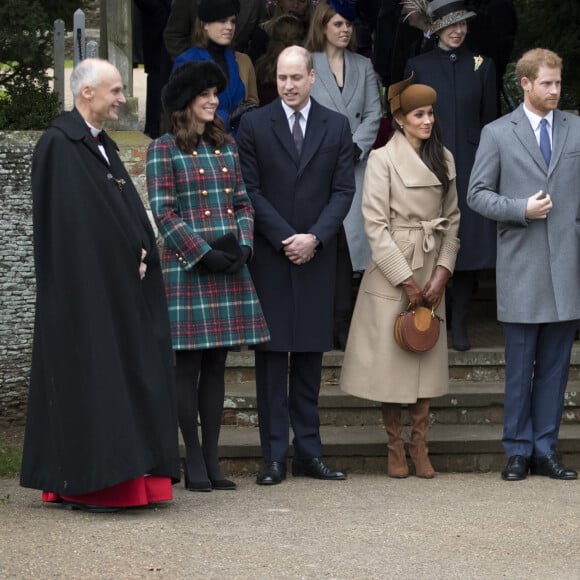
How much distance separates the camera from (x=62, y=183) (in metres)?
6.92

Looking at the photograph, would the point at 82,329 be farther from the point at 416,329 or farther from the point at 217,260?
the point at 416,329

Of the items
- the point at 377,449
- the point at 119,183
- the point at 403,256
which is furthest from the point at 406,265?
the point at 119,183

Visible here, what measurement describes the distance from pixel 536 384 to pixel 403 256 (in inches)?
35.7

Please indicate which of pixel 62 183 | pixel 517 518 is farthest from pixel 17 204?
pixel 517 518

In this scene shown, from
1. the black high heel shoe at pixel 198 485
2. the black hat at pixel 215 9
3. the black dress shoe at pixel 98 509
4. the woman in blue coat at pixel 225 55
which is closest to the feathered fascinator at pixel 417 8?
the woman in blue coat at pixel 225 55

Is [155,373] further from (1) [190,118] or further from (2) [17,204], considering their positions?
(2) [17,204]

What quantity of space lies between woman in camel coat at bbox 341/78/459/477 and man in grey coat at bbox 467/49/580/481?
25cm

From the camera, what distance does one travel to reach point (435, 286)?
8.08m

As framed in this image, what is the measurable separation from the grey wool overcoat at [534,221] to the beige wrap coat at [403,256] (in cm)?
26

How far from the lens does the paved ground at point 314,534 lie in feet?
20.0

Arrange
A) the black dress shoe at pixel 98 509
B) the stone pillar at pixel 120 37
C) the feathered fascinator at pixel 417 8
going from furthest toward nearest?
the stone pillar at pixel 120 37
the feathered fascinator at pixel 417 8
the black dress shoe at pixel 98 509

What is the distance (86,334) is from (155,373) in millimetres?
374

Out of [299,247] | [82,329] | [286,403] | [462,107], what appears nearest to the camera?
[82,329]

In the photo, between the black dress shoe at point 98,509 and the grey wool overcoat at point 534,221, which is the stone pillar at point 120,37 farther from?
the black dress shoe at point 98,509
